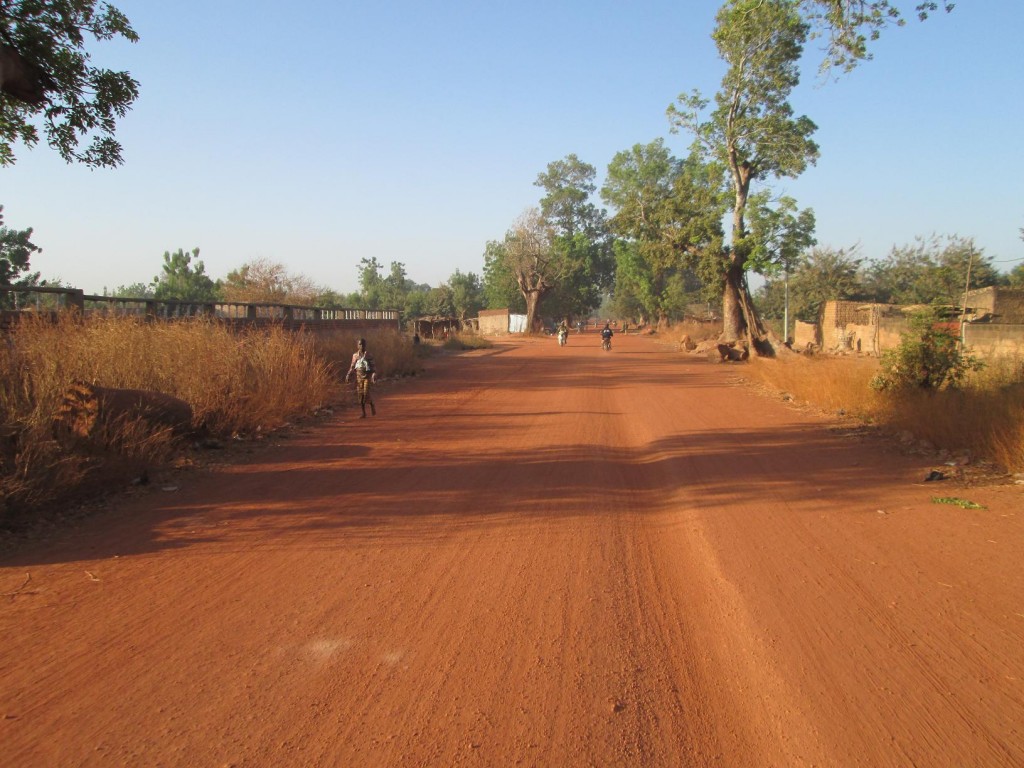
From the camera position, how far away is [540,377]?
22859 mm

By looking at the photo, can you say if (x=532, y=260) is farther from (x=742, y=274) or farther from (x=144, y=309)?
(x=144, y=309)

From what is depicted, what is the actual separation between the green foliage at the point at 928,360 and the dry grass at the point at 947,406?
292 millimetres

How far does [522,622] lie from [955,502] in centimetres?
531

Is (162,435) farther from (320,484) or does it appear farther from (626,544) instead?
(626,544)

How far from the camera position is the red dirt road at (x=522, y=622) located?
10.8 feet

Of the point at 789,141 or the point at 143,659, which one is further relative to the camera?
the point at 789,141

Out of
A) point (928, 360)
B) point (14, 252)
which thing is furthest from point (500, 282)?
point (928, 360)

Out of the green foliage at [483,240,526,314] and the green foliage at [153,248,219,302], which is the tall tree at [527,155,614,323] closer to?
the green foliage at [483,240,526,314]

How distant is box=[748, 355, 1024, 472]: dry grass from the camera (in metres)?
8.79

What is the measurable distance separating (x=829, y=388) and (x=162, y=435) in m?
12.2

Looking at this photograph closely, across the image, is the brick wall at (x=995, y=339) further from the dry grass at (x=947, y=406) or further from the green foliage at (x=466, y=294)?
the green foliage at (x=466, y=294)

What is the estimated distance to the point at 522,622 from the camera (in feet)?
15.0

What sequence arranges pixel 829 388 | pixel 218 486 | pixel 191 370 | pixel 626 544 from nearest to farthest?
pixel 626 544 → pixel 218 486 → pixel 191 370 → pixel 829 388

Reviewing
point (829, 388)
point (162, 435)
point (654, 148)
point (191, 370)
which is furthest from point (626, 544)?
point (654, 148)
